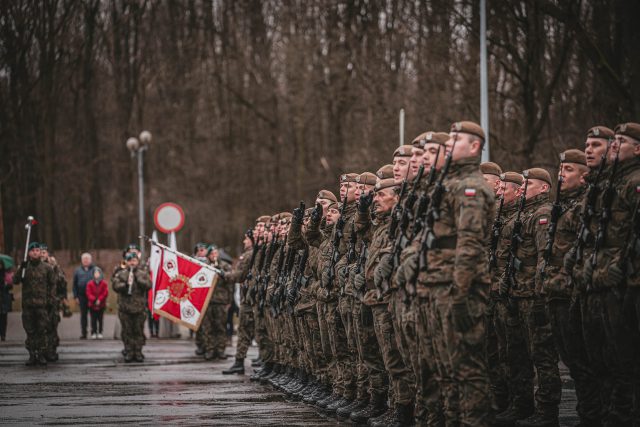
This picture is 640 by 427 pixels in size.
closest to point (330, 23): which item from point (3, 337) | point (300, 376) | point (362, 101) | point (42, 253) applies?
point (362, 101)

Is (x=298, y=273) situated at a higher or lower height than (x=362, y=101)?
lower

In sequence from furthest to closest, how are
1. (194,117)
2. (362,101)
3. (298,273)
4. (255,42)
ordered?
(194,117) → (255,42) → (362,101) → (298,273)

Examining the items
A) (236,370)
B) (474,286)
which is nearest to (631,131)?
(474,286)

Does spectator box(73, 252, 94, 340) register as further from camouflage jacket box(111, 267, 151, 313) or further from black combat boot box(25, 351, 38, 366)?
black combat boot box(25, 351, 38, 366)

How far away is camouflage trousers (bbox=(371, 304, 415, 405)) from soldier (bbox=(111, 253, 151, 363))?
11.3 metres

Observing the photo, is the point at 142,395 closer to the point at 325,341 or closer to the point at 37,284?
the point at 325,341

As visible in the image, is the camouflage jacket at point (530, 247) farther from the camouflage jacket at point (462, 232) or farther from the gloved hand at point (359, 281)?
the camouflage jacket at point (462, 232)

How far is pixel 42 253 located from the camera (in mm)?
21516

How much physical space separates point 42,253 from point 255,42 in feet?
88.3

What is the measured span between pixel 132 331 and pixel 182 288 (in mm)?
1706

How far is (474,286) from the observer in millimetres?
8898

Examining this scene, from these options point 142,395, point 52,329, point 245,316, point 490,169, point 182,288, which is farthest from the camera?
point 52,329

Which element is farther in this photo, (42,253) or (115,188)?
(115,188)

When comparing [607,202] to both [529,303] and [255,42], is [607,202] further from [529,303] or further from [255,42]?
[255,42]
